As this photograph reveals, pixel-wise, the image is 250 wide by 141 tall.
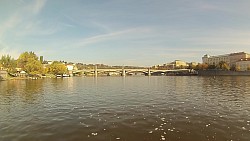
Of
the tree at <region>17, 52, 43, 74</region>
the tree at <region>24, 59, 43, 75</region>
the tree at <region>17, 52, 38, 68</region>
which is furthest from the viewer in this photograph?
the tree at <region>17, 52, 38, 68</region>

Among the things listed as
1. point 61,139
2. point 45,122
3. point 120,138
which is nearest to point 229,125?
point 120,138

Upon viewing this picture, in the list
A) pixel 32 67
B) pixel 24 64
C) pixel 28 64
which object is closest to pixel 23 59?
pixel 24 64

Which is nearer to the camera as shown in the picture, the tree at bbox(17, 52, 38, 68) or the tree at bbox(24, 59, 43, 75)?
the tree at bbox(24, 59, 43, 75)

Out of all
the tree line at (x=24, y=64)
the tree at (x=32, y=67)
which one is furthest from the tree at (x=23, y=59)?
the tree at (x=32, y=67)

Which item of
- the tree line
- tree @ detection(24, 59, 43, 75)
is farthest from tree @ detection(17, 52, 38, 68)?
tree @ detection(24, 59, 43, 75)

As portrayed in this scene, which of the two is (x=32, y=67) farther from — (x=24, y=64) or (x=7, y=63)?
(x=7, y=63)

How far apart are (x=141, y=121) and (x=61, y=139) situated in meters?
9.76

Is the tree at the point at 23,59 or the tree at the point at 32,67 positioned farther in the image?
the tree at the point at 23,59

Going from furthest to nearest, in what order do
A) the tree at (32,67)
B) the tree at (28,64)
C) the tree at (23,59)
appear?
the tree at (23,59), the tree at (28,64), the tree at (32,67)

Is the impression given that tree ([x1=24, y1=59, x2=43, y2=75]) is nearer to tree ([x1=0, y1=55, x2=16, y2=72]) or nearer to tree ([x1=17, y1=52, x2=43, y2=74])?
tree ([x1=17, y1=52, x2=43, y2=74])

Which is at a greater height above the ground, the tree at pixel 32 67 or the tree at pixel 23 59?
the tree at pixel 23 59

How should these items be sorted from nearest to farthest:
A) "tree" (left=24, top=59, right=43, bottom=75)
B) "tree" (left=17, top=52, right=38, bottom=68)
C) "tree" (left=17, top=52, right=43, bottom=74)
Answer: "tree" (left=24, top=59, right=43, bottom=75) → "tree" (left=17, top=52, right=43, bottom=74) → "tree" (left=17, top=52, right=38, bottom=68)

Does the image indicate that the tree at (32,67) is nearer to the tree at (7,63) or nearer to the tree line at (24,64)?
the tree line at (24,64)

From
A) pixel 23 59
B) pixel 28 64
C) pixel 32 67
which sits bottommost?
pixel 32 67
